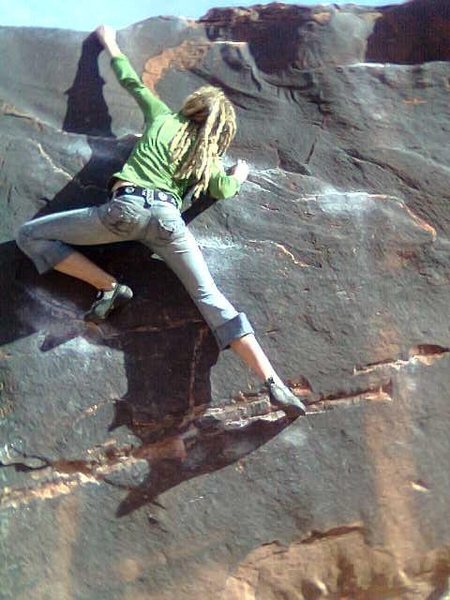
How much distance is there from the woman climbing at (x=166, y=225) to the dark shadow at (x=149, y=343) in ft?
0.33

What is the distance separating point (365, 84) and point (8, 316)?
188cm

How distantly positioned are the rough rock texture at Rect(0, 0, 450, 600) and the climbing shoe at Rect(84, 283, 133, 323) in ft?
0.24

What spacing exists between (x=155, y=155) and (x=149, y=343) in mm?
720

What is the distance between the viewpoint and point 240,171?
3506mm

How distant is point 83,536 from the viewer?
3.10m

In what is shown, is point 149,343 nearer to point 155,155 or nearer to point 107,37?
point 155,155

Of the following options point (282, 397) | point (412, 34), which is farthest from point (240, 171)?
point (412, 34)

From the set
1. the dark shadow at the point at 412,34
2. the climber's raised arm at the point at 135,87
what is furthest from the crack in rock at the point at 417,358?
the dark shadow at the point at 412,34

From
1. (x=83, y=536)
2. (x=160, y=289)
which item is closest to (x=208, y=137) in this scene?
(x=160, y=289)

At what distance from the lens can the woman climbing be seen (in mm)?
3139

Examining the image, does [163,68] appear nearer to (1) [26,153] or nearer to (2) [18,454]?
(1) [26,153]

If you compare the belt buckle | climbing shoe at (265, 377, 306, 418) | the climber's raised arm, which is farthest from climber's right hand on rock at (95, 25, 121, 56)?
climbing shoe at (265, 377, 306, 418)

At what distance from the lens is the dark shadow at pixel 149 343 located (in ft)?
10.5

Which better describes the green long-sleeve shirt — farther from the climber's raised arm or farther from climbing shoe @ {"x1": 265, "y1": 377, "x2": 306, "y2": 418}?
climbing shoe @ {"x1": 265, "y1": 377, "x2": 306, "y2": 418}
